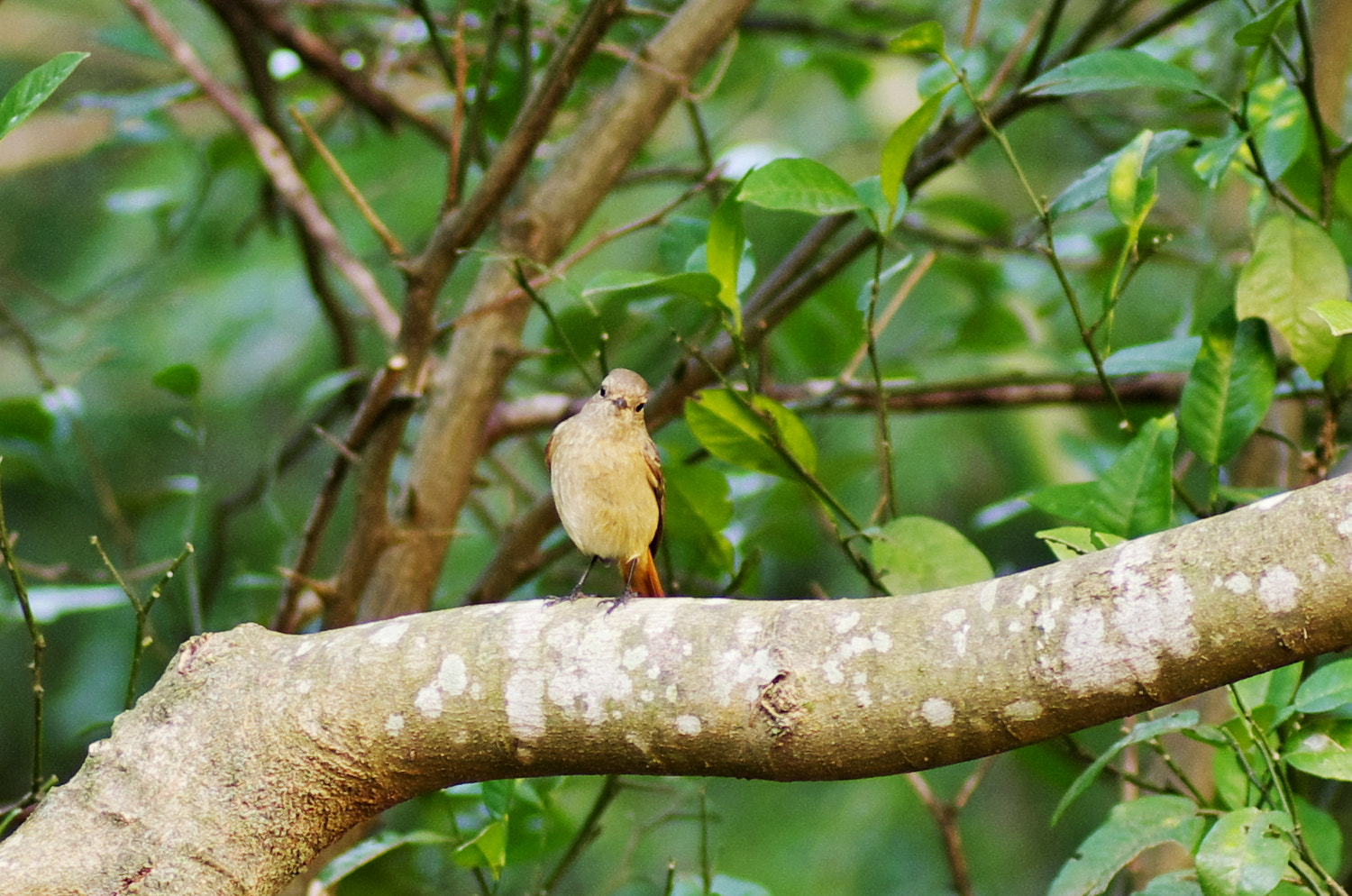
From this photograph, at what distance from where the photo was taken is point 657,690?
1491 mm

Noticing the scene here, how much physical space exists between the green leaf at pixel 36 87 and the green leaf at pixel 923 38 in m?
1.21

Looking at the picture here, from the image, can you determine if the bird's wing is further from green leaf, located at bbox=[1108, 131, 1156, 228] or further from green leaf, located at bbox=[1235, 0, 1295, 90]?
green leaf, located at bbox=[1235, 0, 1295, 90]

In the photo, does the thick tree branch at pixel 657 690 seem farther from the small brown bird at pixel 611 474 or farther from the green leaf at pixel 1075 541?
the small brown bird at pixel 611 474

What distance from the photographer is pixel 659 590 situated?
9.57 ft

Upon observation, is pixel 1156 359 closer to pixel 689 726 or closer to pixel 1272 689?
pixel 1272 689

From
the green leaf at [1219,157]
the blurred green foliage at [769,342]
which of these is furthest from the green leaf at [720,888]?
the green leaf at [1219,157]

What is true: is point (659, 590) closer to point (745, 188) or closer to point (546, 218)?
point (546, 218)

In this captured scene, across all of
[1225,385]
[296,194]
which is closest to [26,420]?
[296,194]

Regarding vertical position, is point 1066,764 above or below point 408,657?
below

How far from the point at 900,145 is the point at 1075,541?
700mm

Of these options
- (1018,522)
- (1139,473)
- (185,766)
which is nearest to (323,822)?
(185,766)

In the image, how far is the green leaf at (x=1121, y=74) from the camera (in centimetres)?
202

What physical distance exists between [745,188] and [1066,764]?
1524 mm

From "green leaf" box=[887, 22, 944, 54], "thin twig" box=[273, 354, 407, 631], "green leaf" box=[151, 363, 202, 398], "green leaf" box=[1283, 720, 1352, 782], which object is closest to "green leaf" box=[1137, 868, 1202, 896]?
"green leaf" box=[1283, 720, 1352, 782]
